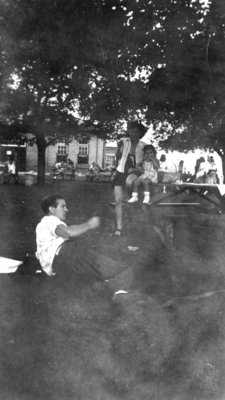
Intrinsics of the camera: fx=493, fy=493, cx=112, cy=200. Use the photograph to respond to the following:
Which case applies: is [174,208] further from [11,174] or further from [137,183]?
[11,174]

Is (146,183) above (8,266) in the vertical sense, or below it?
above

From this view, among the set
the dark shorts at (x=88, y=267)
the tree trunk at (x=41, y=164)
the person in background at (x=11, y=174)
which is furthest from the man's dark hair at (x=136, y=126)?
the person in background at (x=11, y=174)

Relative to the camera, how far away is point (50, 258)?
12.2ft

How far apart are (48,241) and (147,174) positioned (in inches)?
125

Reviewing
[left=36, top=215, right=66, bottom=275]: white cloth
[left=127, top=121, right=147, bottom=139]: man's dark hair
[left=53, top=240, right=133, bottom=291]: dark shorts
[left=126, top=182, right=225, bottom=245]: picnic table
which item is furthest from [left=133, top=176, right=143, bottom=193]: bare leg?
[left=53, top=240, right=133, bottom=291]: dark shorts

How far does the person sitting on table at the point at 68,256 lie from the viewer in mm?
3502

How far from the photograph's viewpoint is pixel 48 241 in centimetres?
376

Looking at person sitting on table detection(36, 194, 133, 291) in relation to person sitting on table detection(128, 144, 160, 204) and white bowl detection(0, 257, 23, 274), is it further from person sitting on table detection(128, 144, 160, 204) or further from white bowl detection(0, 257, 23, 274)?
person sitting on table detection(128, 144, 160, 204)

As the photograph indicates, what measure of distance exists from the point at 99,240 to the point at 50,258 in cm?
173

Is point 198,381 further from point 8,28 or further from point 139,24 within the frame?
point 8,28

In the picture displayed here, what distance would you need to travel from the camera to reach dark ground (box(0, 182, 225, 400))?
84.0 inches

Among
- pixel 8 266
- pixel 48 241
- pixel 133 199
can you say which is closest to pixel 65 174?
pixel 133 199

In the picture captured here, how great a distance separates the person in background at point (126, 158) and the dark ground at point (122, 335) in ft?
2.98

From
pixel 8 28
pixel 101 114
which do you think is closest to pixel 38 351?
pixel 8 28
